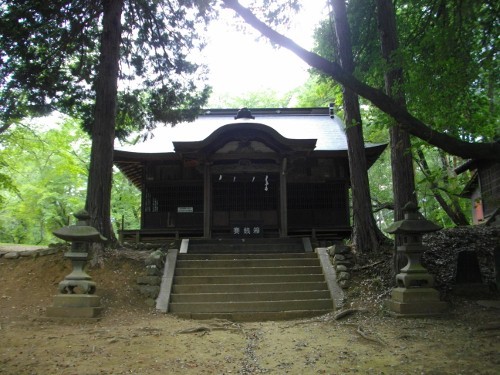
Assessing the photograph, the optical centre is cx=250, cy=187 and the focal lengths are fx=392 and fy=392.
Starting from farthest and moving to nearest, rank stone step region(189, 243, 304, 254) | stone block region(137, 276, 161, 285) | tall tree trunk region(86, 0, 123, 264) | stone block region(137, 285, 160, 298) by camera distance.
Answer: stone step region(189, 243, 304, 254) → tall tree trunk region(86, 0, 123, 264) → stone block region(137, 276, 161, 285) → stone block region(137, 285, 160, 298)

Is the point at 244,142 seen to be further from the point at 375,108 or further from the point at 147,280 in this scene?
the point at 147,280

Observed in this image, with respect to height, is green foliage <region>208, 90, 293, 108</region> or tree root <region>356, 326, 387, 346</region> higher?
green foliage <region>208, 90, 293, 108</region>

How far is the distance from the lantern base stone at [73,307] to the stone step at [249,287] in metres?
1.93

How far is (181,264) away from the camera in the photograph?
30.6 ft

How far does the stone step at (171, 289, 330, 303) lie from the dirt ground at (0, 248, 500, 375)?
669mm

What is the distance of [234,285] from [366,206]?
3690 millimetres

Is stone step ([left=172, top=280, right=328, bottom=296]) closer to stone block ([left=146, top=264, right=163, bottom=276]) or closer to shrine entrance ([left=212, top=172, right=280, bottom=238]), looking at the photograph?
stone block ([left=146, top=264, right=163, bottom=276])

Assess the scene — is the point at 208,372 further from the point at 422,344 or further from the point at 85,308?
the point at 85,308

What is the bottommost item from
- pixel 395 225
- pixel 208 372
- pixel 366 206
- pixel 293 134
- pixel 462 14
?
pixel 208 372

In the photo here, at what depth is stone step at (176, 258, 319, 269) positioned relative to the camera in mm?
9344

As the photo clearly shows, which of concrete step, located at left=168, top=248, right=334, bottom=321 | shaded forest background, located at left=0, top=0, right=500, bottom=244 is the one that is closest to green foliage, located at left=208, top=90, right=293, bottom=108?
shaded forest background, located at left=0, top=0, right=500, bottom=244

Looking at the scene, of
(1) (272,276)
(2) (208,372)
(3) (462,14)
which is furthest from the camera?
(1) (272,276)

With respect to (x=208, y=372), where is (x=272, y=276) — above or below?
above

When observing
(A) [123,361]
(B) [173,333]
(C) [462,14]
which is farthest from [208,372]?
(C) [462,14]
